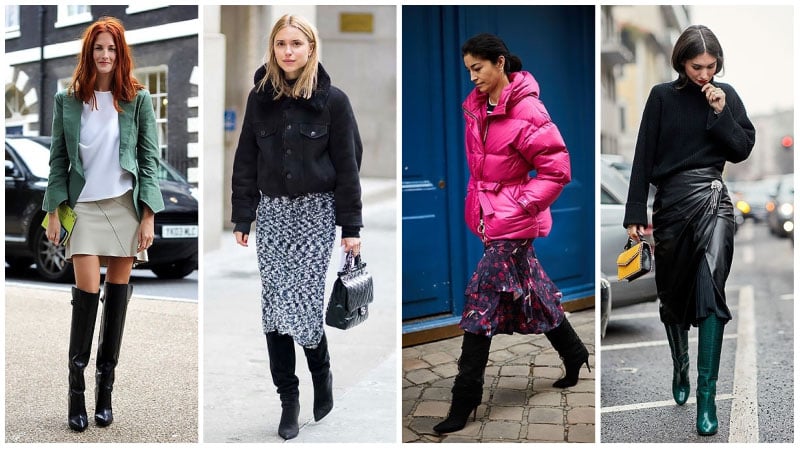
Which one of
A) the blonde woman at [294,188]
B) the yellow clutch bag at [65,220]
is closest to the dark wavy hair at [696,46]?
the blonde woman at [294,188]

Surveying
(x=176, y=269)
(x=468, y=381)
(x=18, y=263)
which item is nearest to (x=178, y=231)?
(x=176, y=269)

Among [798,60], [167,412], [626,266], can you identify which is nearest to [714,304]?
[626,266]

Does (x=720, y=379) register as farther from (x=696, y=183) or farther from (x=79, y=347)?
(x=79, y=347)

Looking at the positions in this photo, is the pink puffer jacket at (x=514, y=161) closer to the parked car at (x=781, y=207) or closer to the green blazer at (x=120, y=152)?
the green blazer at (x=120, y=152)

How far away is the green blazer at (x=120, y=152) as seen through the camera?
12.3ft

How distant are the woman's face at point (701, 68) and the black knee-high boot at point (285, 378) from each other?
209 cm

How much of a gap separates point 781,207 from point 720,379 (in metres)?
12.3

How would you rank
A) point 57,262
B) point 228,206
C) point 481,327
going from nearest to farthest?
1. point 481,327
2. point 57,262
3. point 228,206

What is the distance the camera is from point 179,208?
4301 millimetres

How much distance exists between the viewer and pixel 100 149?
149 inches

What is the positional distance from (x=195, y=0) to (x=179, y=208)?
101 centimetres

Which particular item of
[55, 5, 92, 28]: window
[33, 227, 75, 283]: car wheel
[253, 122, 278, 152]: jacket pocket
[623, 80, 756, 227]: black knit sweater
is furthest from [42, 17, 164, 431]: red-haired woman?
[623, 80, 756, 227]: black knit sweater

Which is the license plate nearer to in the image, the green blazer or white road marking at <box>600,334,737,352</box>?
the green blazer
